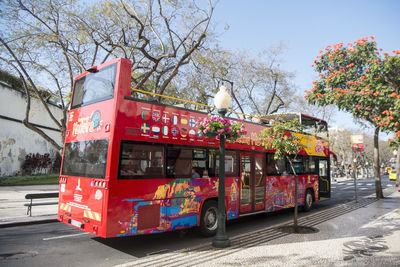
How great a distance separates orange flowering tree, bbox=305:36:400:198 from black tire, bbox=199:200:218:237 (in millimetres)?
6069

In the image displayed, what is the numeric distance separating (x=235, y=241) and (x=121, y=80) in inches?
195

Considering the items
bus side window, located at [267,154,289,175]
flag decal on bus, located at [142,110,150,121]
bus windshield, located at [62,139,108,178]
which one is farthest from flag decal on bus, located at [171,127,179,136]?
bus side window, located at [267,154,289,175]

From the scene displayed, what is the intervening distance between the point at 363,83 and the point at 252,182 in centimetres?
563

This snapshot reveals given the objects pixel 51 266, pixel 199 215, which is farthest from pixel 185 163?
pixel 51 266

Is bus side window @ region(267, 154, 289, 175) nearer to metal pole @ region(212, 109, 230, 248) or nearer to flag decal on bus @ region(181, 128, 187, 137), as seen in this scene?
metal pole @ region(212, 109, 230, 248)

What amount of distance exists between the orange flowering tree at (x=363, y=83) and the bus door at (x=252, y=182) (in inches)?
161

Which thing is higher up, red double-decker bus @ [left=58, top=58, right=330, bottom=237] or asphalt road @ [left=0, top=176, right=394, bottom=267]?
red double-decker bus @ [left=58, top=58, right=330, bottom=237]

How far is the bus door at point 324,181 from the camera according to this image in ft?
45.6

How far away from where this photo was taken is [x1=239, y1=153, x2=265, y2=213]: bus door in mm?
8938

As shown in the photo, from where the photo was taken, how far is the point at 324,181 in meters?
14.2

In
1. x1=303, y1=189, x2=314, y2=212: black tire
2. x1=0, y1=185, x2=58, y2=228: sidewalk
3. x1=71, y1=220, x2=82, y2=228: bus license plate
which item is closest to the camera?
x1=71, y1=220, x2=82, y2=228: bus license plate

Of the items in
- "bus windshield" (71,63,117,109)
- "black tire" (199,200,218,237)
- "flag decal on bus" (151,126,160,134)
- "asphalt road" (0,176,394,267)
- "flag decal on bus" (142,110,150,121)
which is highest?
"bus windshield" (71,63,117,109)

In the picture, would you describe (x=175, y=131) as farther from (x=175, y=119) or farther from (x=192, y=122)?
(x=192, y=122)

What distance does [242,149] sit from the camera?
355 inches
